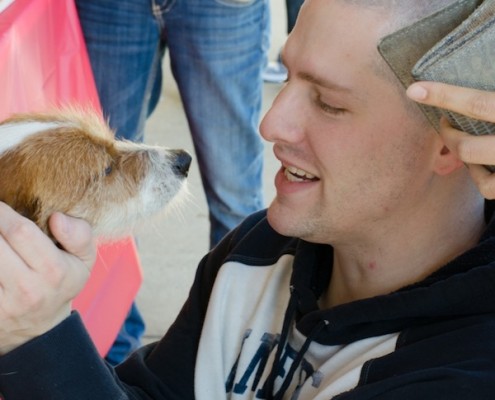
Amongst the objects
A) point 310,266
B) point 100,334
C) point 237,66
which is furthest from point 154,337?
point 310,266

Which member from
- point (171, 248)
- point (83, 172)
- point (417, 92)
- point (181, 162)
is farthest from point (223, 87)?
point (417, 92)

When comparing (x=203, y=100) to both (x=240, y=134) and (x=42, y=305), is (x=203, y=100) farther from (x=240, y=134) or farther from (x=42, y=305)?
(x=42, y=305)

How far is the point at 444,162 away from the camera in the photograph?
158cm

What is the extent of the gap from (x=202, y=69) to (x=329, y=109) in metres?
1.42

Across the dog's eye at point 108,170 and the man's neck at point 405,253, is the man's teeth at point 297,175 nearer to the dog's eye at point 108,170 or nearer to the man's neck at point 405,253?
the man's neck at point 405,253

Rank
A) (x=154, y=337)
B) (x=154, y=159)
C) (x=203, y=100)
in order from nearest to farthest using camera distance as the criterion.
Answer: (x=154, y=159) < (x=203, y=100) < (x=154, y=337)

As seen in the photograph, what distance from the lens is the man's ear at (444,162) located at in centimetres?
156

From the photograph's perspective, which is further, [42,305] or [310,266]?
[310,266]

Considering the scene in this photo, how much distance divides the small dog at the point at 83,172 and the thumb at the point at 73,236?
75mm

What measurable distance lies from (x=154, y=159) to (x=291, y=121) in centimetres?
53

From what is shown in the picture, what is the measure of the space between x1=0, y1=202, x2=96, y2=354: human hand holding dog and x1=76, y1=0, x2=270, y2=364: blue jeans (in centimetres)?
152

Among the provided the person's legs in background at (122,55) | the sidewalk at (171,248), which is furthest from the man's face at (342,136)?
the sidewalk at (171,248)

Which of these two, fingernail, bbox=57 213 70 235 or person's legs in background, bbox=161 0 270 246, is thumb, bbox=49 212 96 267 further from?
person's legs in background, bbox=161 0 270 246

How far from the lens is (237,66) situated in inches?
117
